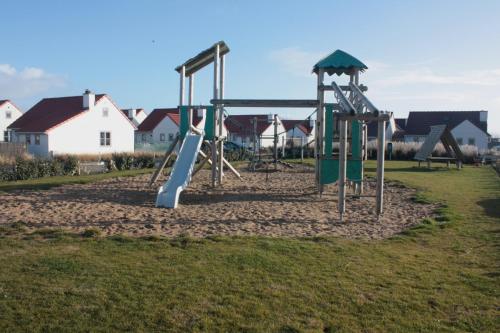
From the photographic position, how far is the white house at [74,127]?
113 ft

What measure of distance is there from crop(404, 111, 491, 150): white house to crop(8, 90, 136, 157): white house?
33.0 meters

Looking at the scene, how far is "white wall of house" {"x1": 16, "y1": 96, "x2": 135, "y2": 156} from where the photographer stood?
34.2m

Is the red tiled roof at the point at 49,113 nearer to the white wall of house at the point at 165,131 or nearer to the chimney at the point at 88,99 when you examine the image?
the chimney at the point at 88,99

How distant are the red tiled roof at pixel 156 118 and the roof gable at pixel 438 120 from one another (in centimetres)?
2719

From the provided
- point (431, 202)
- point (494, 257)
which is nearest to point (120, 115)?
point (431, 202)

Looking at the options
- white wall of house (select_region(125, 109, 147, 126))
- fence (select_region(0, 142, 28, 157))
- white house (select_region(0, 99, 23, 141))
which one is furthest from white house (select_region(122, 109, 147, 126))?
fence (select_region(0, 142, 28, 157))

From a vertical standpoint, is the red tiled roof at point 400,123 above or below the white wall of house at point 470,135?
above

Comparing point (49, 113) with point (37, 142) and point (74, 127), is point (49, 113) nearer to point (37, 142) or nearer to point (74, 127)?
point (74, 127)

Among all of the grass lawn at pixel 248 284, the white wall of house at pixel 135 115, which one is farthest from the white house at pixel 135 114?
the grass lawn at pixel 248 284

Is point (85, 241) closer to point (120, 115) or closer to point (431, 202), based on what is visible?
point (431, 202)

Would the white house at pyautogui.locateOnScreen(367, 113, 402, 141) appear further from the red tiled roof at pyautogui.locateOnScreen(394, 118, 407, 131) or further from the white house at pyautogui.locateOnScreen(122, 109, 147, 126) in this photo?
the white house at pyautogui.locateOnScreen(122, 109, 147, 126)

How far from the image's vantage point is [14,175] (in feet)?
59.7

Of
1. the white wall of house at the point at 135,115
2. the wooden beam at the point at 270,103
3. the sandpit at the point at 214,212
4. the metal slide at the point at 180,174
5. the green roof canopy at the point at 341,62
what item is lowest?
the sandpit at the point at 214,212

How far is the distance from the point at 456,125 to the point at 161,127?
111ft
